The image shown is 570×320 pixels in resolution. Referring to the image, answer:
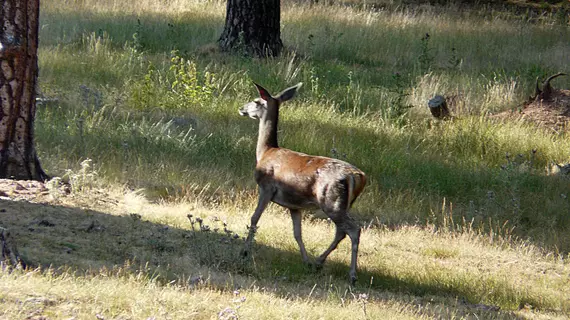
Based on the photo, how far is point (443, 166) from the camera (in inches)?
474

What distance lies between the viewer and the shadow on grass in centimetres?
680

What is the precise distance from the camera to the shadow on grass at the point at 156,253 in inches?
268

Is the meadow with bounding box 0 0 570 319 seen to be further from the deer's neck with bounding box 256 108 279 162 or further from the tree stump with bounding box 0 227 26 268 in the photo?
the deer's neck with bounding box 256 108 279 162

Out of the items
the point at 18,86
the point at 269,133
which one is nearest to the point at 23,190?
the point at 18,86

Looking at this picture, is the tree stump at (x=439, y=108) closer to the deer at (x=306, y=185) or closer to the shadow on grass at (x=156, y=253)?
the deer at (x=306, y=185)

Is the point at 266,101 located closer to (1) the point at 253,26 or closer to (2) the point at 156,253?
(2) the point at 156,253

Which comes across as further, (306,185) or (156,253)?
(306,185)

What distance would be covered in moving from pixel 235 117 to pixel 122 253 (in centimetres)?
565

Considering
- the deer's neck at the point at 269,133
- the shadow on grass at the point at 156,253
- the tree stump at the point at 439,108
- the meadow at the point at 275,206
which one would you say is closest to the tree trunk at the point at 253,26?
the meadow at the point at 275,206

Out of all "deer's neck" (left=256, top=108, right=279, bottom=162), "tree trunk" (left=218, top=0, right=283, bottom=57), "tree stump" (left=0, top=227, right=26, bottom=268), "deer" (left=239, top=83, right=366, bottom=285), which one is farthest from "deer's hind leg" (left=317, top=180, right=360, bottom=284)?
"tree trunk" (left=218, top=0, right=283, bottom=57)

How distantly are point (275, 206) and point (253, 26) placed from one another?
676 cm

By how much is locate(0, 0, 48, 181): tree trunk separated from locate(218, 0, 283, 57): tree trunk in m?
7.54

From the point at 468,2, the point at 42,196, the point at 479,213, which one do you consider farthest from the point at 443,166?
the point at 468,2

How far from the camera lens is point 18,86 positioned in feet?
28.3
